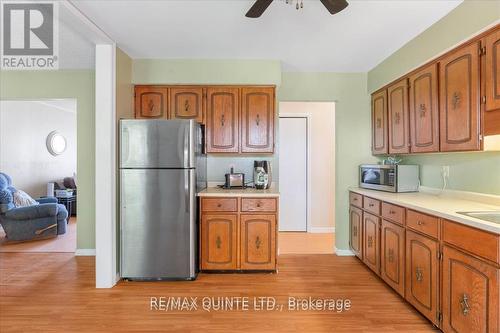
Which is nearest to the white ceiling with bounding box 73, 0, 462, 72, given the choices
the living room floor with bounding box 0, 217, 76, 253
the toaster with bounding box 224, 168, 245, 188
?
the toaster with bounding box 224, 168, 245, 188

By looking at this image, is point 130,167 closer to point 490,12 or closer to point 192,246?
point 192,246

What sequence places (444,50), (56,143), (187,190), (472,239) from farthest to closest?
1. (56,143)
2. (187,190)
3. (444,50)
4. (472,239)

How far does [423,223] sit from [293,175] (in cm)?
289

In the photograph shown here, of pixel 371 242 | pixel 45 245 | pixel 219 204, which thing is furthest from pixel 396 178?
pixel 45 245

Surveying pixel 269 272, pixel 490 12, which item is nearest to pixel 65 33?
pixel 269 272

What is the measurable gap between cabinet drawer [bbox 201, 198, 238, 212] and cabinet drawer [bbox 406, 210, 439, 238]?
5.40 ft

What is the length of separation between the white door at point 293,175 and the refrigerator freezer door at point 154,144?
2383 mm

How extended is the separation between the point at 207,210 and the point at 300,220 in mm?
2347

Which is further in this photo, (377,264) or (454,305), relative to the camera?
(377,264)

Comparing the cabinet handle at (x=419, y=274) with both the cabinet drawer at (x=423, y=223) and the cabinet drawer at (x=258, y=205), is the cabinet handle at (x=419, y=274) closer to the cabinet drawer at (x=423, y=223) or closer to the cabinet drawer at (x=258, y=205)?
the cabinet drawer at (x=423, y=223)

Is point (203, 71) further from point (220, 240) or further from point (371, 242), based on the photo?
point (371, 242)

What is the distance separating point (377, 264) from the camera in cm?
289

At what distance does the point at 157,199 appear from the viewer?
9.37 ft

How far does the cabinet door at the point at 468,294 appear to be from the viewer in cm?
153
